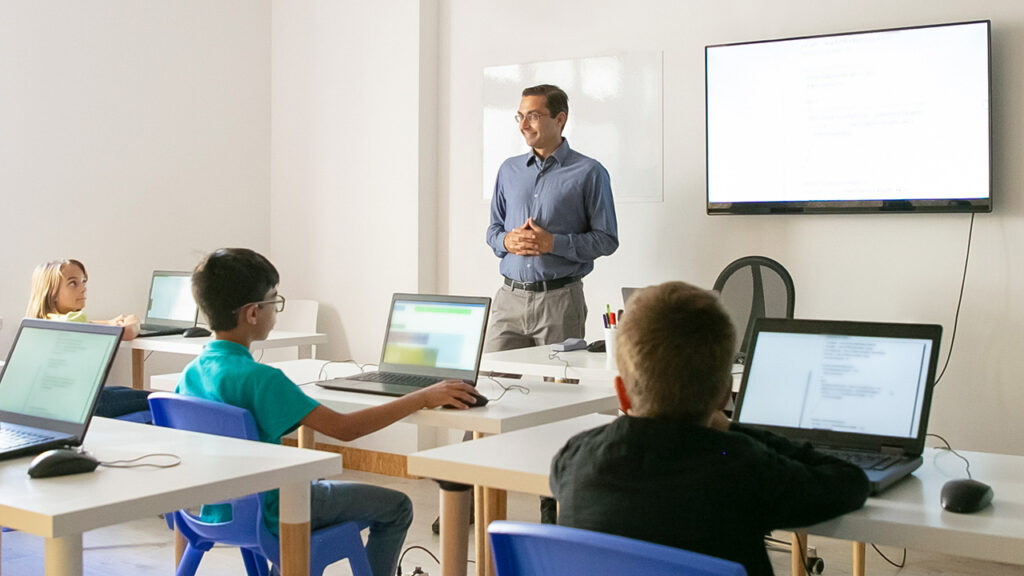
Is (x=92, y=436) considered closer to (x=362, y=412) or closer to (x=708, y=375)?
(x=362, y=412)

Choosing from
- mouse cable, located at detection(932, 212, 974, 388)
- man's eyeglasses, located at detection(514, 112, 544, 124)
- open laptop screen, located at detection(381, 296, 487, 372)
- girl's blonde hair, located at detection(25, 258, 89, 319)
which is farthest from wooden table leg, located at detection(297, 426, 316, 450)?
mouse cable, located at detection(932, 212, 974, 388)

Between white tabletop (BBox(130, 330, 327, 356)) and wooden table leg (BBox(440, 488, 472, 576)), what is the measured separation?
2.24m

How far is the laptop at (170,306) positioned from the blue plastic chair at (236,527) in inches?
105

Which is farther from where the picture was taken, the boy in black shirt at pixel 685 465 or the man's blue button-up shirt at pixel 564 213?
the man's blue button-up shirt at pixel 564 213

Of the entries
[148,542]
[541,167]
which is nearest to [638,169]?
[541,167]

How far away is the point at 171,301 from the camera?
528cm

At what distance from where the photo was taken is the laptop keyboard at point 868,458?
5.93 feet

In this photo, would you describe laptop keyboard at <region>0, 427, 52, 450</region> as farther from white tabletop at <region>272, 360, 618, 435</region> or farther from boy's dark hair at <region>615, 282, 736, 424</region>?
boy's dark hair at <region>615, 282, 736, 424</region>

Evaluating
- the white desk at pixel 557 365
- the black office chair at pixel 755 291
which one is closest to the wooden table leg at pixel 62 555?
the white desk at pixel 557 365

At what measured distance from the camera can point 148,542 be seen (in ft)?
13.6

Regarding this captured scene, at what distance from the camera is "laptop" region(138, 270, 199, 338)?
5.15 m

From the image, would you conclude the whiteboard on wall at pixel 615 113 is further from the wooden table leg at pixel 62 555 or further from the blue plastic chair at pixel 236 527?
the wooden table leg at pixel 62 555

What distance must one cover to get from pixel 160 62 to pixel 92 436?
3767mm

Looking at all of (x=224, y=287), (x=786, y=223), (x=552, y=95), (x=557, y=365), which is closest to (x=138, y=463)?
(x=224, y=287)
